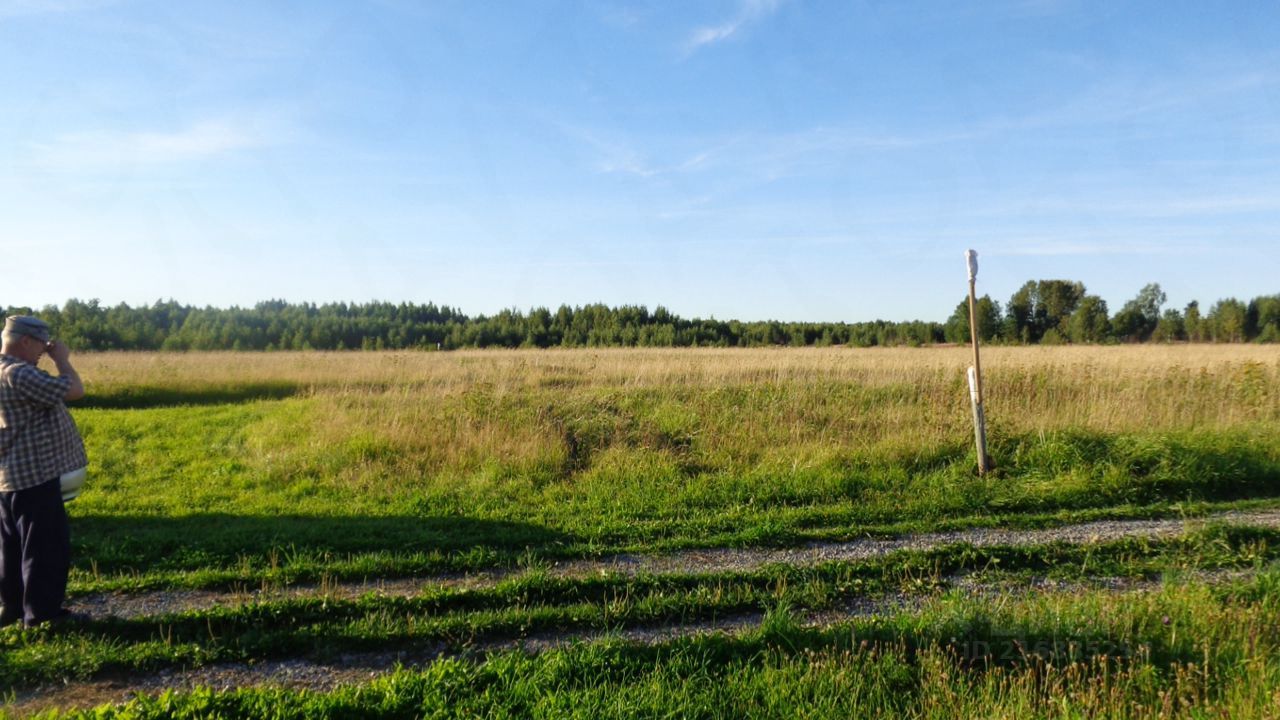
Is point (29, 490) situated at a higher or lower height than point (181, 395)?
higher

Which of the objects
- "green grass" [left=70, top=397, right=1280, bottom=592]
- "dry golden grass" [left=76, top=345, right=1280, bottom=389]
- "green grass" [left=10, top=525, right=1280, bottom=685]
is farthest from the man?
"dry golden grass" [left=76, top=345, right=1280, bottom=389]

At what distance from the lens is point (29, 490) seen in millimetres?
4641

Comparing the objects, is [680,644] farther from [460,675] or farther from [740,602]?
[460,675]

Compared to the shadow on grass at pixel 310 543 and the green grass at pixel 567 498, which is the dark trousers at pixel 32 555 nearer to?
the green grass at pixel 567 498

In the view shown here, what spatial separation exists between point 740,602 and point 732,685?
4.49ft

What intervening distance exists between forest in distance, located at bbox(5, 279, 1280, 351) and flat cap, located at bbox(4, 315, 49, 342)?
37.5 m

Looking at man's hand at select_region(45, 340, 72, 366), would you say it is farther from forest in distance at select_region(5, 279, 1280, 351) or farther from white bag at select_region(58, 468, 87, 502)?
forest in distance at select_region(5, 279, 1280, 351)

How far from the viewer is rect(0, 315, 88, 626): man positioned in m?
4.60

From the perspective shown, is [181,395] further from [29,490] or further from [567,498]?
[29,490]

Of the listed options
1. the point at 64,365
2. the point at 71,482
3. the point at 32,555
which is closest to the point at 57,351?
the point at 64,365

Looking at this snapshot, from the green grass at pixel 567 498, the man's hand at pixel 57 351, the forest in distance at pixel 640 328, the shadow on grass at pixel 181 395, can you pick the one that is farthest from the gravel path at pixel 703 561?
the forest in distance at pixel 640 328

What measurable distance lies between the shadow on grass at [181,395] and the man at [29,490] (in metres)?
15.1

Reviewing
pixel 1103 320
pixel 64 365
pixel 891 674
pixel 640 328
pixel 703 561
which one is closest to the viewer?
pixel 891 674

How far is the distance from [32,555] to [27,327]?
171cm
